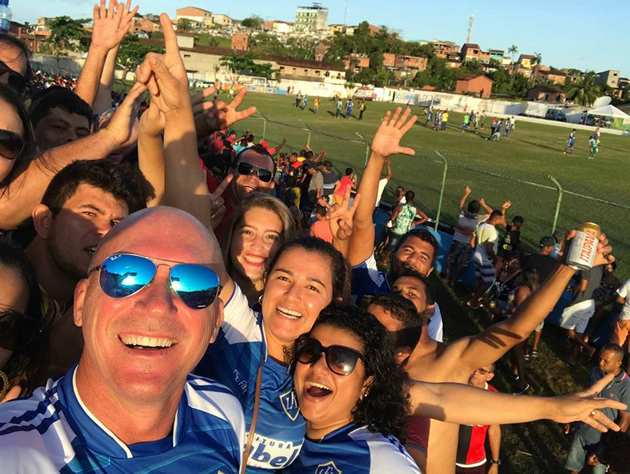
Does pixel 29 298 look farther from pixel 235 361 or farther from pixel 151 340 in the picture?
pixel 235 361

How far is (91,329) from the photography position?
1.60 metres

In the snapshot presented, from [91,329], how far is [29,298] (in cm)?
50

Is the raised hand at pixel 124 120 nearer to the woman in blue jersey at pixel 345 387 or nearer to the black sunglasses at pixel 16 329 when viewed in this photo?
the black sunglasses at pixel 16 329

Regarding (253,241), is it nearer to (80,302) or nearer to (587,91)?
(80,302)

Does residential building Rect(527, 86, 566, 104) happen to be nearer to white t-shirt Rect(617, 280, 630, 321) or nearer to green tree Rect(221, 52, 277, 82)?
green tree Rect(221, 52, 277, 82)

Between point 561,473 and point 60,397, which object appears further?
point 561,473

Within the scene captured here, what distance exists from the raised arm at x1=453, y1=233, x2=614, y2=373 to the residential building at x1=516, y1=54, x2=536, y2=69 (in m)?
175

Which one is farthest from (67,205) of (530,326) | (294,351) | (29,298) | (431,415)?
(530,326)

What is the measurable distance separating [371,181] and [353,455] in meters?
2.12

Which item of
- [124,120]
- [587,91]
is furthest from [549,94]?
[124,120]

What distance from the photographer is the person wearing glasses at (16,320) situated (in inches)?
72.7

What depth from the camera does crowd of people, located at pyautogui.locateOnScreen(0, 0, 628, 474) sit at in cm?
158

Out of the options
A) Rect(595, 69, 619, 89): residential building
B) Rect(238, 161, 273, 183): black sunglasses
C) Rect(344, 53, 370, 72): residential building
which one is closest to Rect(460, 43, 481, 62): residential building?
Rect(595, 69, 619, 89): residential building

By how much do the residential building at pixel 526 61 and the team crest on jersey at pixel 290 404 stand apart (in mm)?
176664
